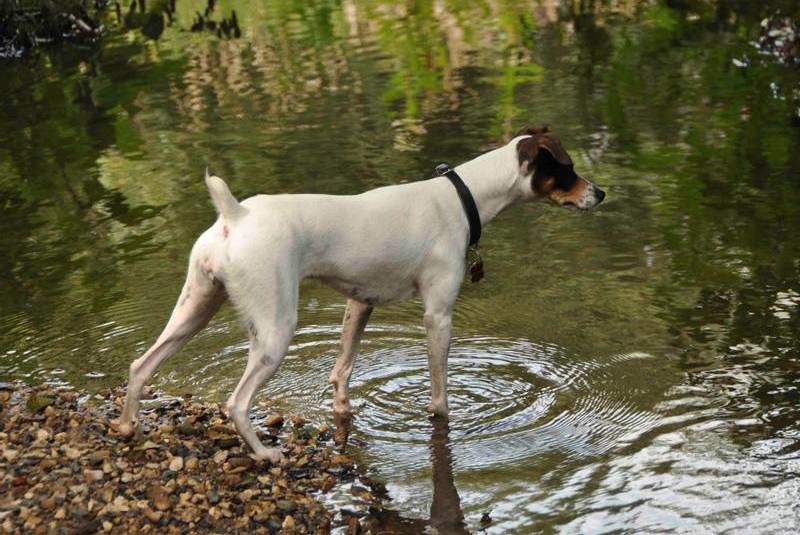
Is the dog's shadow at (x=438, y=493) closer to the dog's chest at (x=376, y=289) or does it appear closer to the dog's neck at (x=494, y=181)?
the dog's chest at (x=376, y=289)

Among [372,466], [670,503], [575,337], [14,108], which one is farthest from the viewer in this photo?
[14,108]

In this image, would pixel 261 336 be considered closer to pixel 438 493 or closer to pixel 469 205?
pixel 438 493

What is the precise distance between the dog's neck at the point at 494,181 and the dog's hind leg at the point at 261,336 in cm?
134

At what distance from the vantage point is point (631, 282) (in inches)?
328

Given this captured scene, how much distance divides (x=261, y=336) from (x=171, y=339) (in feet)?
1.67

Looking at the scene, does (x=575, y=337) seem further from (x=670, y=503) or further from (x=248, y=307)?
(x=248, y=307)

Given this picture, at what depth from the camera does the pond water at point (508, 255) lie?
6.04 meters

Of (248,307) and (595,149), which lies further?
(595,149)

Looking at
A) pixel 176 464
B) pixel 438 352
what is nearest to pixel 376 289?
pixel 438 352

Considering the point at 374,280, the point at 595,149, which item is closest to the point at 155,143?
the point at 595,149

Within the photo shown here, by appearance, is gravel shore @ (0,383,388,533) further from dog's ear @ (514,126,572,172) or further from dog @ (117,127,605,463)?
dog's ear @ (514,126,572,172)

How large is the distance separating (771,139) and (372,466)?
22.7 feet

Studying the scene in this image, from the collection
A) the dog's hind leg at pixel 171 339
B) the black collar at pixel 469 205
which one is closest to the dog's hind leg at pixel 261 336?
the dog's hind leg at pixel 171 339

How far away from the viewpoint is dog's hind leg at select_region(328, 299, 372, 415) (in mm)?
6641
